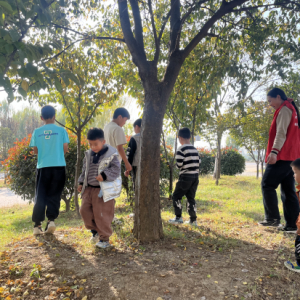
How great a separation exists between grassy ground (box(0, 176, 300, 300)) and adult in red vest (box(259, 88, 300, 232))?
18.1 inches

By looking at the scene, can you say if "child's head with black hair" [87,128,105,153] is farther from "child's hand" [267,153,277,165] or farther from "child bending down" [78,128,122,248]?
"child's hand" [267,153,277,165]

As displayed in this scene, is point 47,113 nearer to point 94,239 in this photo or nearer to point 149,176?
point 149,176

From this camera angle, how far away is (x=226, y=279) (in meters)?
2.56

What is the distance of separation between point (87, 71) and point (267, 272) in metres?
4.69

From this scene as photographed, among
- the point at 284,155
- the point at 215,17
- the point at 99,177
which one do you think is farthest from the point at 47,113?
the point at 284,155

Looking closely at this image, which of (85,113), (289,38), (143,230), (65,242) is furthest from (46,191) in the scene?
(289,38)

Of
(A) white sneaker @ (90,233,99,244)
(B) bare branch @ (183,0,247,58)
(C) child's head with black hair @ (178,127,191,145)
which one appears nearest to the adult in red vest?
(C) child's head with black hair @ (178,127,191,145)

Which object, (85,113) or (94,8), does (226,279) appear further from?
(94,8)

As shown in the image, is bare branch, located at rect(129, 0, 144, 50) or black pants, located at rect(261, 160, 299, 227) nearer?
bare branch, located at rect(129, 0, 144, 50)

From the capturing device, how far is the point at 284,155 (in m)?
3.85

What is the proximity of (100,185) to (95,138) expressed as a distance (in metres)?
0.60

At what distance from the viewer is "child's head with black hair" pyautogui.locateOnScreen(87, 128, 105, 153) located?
3320mm

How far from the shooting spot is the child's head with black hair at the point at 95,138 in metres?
Answer: 3.32

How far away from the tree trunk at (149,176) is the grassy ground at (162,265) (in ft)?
0.69
